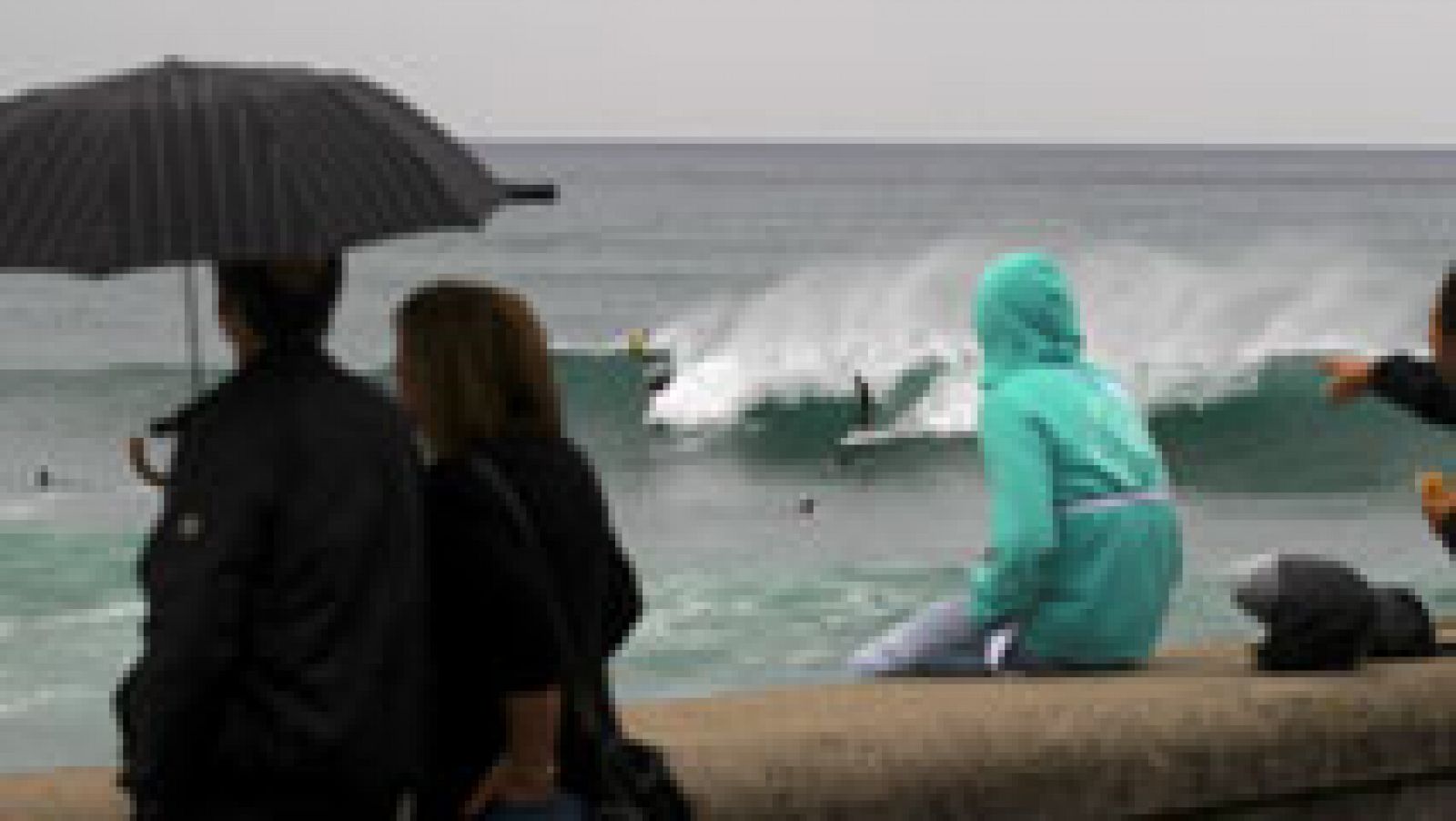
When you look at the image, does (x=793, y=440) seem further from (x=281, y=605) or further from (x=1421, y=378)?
(x=281, y=605)

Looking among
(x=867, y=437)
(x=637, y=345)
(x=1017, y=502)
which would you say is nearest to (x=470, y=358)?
(x=1017, y=502)

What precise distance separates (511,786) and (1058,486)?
2.22m

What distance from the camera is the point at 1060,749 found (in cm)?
437

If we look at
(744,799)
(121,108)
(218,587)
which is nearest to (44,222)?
(121,108)

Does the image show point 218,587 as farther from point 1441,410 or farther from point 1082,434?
point 1441,410

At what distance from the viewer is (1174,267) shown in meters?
48.2

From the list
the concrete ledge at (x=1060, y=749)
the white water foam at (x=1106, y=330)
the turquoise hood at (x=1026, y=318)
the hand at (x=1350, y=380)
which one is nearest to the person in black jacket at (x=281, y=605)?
the concrete ledge at (x=1060, y=749)

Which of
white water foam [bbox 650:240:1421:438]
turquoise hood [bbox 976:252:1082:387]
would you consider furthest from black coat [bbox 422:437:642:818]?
white water foam [bbox 650:240:1421:438]

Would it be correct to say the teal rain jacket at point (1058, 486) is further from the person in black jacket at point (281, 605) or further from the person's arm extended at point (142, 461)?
the person in black jacket at point (281, 605)

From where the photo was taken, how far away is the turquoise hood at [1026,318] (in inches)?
210

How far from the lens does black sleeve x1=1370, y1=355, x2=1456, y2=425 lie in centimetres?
538

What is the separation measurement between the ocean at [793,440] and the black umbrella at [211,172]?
2.66 meters

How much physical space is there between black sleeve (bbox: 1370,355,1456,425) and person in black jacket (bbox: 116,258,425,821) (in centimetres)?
276

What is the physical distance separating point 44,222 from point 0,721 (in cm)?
1544
